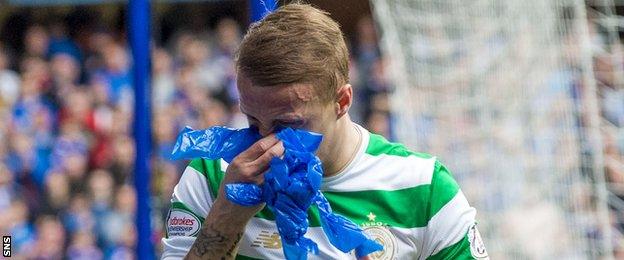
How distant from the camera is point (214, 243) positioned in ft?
8.05

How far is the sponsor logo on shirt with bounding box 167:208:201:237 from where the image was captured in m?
2.62

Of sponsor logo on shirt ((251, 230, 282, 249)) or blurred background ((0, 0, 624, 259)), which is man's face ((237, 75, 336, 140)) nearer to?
sponsor logo on shirt ((251, 230, 282, 249))

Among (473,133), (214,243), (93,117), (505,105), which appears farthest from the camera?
(93,117)

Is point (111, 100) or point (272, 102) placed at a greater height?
point (272, 102)

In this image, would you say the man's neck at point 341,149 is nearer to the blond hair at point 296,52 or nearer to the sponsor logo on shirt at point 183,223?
the blond hair at point 296,52

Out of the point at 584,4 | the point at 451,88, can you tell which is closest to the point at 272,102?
the point at 451,88

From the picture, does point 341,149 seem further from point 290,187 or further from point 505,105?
point 505,105

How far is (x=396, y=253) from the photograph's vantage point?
2.68 meters

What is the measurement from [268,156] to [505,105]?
3.41m

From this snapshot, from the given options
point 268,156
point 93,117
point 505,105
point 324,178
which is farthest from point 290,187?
point 93,117

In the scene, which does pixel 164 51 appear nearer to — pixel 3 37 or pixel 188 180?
pixel 3 37

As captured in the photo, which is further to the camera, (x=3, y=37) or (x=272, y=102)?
(x=3, y=37)

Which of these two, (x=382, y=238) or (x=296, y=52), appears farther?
(x=382, y=238)

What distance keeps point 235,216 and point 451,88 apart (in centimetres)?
335
